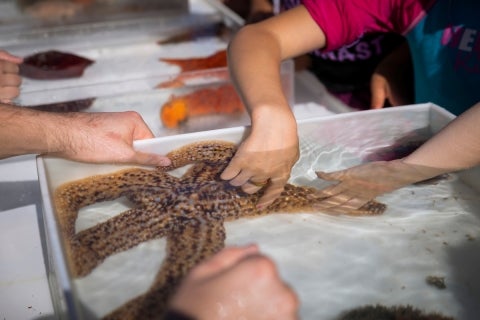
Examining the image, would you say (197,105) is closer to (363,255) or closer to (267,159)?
(267,159)

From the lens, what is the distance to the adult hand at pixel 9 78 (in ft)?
5.21

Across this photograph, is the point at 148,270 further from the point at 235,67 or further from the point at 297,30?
→ the point at 297,30

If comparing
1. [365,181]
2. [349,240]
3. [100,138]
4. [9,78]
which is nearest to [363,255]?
[349,240]

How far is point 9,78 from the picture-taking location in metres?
1.65

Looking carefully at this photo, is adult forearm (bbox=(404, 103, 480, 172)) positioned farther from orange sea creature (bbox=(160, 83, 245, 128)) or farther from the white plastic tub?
orange sea creature (bbox=(160, 83, 245, 128))

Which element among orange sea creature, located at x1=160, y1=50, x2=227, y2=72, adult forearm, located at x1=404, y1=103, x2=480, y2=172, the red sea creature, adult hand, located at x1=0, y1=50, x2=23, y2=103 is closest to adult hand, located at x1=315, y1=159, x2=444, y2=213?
adult forearm, located at x1=404, y1=103, x2=480, y2=172

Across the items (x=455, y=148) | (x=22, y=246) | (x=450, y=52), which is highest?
(x=450, y=52)

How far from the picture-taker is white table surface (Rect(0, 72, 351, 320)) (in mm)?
964

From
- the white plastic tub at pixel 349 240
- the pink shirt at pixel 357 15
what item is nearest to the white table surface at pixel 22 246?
the white plastic tub at pixel 349 240

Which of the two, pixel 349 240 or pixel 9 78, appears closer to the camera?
pixel 349 240

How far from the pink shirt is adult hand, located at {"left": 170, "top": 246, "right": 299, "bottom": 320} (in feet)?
3.27

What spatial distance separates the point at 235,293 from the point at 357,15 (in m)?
1.12

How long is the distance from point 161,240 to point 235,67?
67 cm

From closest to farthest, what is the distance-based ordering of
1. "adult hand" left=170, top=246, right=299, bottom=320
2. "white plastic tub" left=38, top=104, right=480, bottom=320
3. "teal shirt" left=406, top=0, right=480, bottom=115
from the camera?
"adult hand" left=170, top=246, right=299, bottom=320, "white plastic tub" left=38, top=104, right=480, bottom=320, "teal shirt" left=406, top=0, right=480, bottom=115
